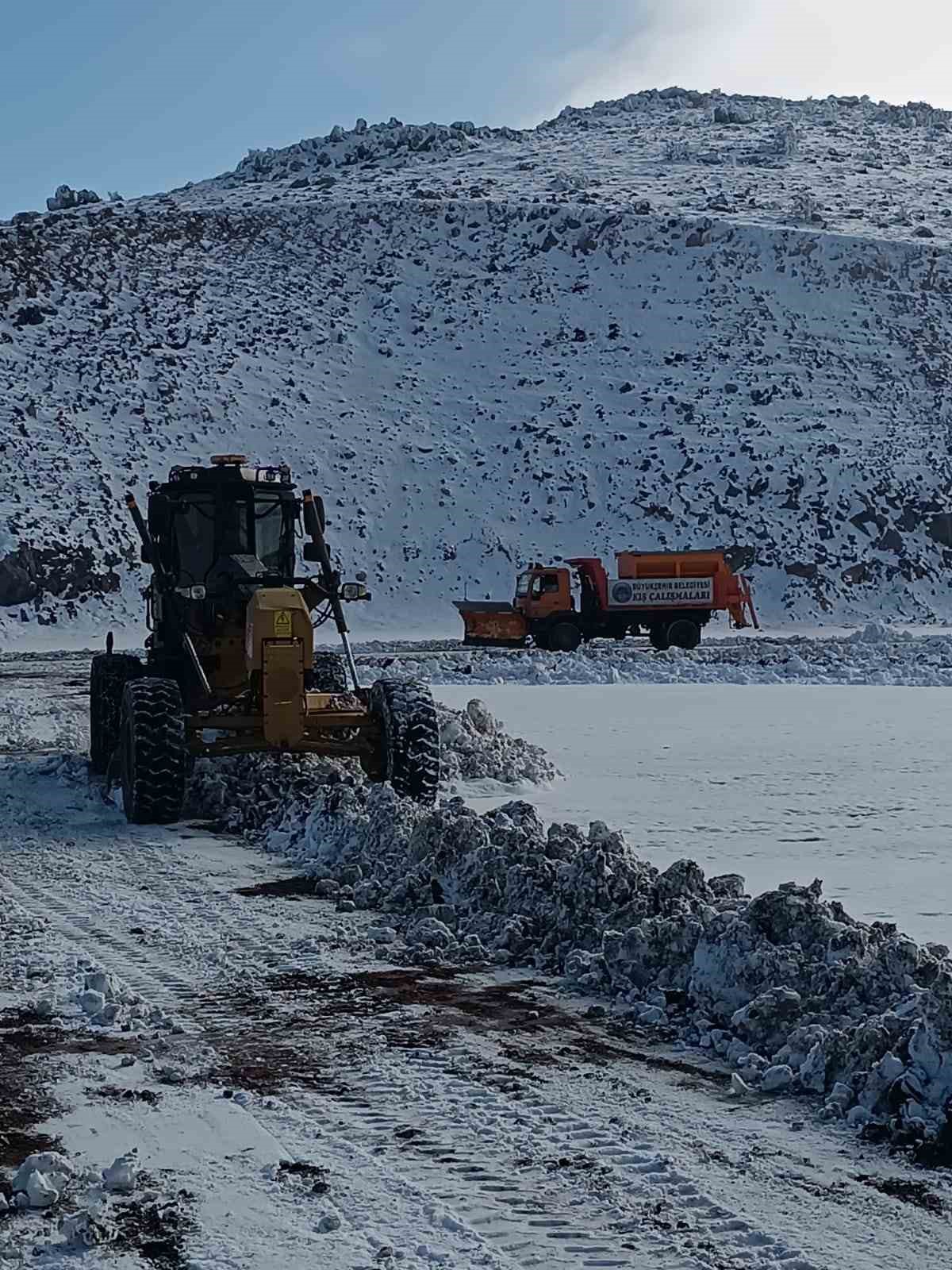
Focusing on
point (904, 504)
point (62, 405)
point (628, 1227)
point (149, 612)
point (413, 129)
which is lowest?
point (628, 1227)

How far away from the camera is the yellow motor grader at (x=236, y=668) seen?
1021 cm

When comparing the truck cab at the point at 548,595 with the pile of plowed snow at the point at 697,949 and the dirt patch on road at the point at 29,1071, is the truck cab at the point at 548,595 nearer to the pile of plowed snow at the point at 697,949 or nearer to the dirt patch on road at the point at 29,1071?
the pile of plowed snow at the point at 697,949

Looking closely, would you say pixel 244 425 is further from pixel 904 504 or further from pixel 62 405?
pixel 904 504

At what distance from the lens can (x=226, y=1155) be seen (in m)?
4.36

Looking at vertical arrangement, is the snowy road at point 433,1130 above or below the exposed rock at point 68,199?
below

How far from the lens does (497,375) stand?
54219mm

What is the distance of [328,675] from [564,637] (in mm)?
18928

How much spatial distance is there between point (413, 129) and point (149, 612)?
73.7 metres

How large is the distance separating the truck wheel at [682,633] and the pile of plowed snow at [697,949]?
23.5 metres

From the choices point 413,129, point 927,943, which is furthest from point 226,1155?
point 413,129

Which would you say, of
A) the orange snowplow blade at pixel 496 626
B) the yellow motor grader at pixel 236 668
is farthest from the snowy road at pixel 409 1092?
the orange snowplow blade at pixel 496 626

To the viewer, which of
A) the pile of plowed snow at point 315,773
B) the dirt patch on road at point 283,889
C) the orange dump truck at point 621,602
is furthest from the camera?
the orange dump truck at point 621,602

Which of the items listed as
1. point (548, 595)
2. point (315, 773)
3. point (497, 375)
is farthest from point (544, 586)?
point (497, 375)

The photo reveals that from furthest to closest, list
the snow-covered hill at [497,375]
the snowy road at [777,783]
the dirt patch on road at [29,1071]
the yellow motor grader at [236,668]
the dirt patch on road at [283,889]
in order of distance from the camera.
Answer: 1. the snow-covered hill at [497,375]
2. the yellow motor grader at [236,668]
3. the snowy road at [777,783]
4. the dirt patch on road at [283,889]
5. the dirt patch on road at [29,1071]
